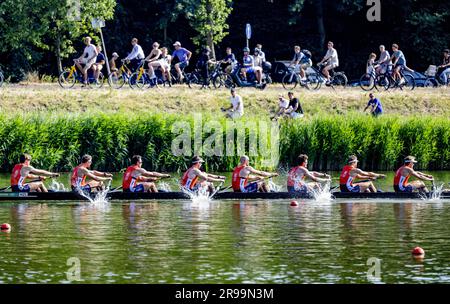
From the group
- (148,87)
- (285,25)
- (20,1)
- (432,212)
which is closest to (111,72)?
(148,87)

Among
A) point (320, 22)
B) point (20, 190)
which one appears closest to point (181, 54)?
point (320, 22)

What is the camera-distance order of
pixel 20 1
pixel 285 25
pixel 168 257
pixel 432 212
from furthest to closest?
1. pixel 285 25
2. pixel 20 1
3. pixel 432 212
4. pixel 168 257

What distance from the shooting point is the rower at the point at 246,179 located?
37500 mm

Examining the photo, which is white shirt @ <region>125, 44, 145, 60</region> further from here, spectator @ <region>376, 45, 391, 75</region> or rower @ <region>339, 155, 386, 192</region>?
rower @ <region>339, 155, 386, 192</region>

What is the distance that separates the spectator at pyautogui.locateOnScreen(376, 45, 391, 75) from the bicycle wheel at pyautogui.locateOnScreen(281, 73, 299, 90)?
346 cm

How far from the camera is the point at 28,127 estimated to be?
45.0 m

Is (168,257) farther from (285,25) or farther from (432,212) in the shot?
(285,25)

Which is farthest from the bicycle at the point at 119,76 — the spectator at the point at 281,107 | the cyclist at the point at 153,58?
the spectator at the point at 281,107

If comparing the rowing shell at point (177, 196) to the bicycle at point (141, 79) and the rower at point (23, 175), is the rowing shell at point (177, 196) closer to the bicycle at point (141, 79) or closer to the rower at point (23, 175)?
the rower at point (23, 175)

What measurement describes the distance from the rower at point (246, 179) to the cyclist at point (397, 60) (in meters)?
17.9

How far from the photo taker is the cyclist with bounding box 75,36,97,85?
5053 cm

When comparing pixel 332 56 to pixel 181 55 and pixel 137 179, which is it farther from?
pixel 137 179
